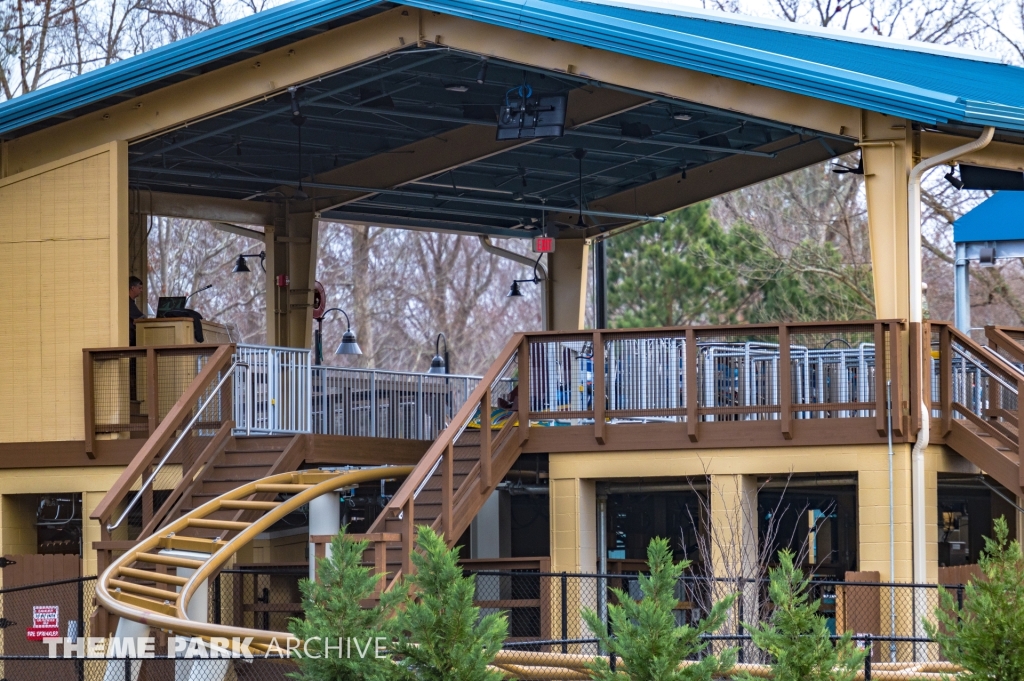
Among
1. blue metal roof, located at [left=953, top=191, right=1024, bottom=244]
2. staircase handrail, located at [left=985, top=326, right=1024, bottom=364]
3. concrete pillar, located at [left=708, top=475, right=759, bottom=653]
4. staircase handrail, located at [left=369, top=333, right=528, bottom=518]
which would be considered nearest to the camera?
staircase handrail, located at [left=369, top=333, right=528, bottom=518]

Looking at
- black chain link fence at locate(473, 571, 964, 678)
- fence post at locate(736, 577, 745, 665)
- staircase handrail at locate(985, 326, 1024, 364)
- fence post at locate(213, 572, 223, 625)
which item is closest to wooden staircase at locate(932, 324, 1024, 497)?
staircase handrail at locate(985, 326, 1024, 364)

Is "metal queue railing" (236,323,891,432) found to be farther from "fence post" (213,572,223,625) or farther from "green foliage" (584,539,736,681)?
"green foliage" (584,539,736,681)

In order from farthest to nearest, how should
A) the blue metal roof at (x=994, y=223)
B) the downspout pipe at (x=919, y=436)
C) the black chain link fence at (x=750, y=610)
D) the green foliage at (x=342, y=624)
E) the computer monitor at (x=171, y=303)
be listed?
the computer monitor at (x=171, y=303), the blue metal roof at (x=994, y=223), the downspout pipe at (x=919, y=436), the black chain link fence at (x=750, y=610), the green foliage at (x=342, y=624)

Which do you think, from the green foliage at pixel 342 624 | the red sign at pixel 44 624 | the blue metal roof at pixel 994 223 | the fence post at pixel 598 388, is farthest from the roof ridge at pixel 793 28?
the green foliage at pixel 342 624

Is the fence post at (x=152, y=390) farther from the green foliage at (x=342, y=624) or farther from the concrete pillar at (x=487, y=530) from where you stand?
the green foliage at (x=342, y=624)

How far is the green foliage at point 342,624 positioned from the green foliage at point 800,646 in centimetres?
255

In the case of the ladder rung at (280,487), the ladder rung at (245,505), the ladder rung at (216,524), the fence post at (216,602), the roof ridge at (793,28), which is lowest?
the fence post at (216,602)

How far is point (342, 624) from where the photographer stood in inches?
439

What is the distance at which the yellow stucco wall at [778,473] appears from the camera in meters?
16.0

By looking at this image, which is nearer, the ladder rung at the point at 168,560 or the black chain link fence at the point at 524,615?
the black chain link fence at the point at 524,615

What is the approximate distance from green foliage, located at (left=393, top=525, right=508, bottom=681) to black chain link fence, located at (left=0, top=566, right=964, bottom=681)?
170 cm

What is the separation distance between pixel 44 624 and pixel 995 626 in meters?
12.0

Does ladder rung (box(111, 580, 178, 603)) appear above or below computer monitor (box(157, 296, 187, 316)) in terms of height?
below

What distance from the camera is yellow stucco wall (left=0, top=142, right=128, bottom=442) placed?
18.8 metres
